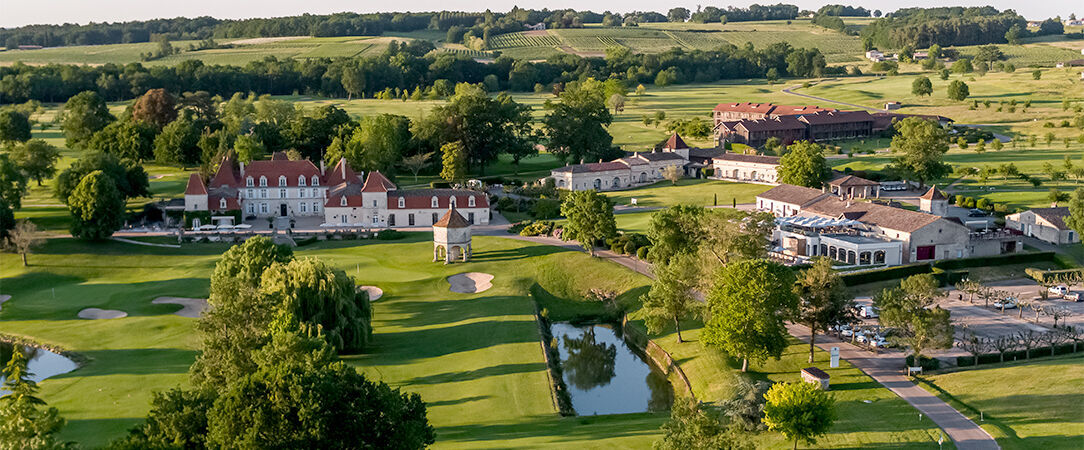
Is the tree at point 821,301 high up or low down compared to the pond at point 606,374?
up

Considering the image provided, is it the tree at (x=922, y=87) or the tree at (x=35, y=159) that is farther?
the tree at (x=922, y=87)

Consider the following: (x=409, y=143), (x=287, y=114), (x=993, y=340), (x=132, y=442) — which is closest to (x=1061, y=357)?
(x=993, y=340)

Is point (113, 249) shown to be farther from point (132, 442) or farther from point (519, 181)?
point (132, 442)

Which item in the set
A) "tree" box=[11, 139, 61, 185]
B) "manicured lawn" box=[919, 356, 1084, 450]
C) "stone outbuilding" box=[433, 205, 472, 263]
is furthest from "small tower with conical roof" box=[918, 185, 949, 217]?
"tree" box=[11, 139, 61, 185]

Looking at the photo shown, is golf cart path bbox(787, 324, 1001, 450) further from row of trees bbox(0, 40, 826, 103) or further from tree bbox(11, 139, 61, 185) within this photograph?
row of trees bbox(0, 40, 826, 103)

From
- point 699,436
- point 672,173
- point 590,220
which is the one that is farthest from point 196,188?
point 699,436

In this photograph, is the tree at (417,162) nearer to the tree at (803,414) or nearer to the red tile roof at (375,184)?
the red tile roof at (375,184)

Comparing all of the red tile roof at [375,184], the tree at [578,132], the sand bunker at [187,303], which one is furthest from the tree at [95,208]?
the tree at [578,132]

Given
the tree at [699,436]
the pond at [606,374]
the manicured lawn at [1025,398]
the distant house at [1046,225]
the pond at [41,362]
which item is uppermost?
the tree at [699,436]
